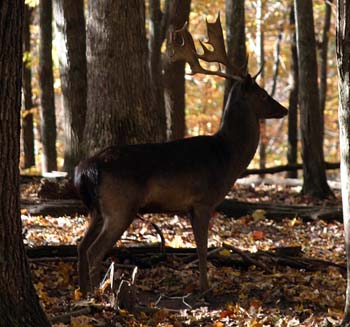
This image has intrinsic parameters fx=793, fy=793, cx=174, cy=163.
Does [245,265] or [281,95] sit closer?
[245,265]

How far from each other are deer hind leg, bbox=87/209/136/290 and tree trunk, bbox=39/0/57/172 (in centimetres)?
1085

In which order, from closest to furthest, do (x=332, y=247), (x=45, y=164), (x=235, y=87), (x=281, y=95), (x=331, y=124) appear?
1. (x=235, y=87)
2. (x=332, y=247)
3. (x=45, y=164)
4. (x=331, y=124)
5. (x=281, y=95)

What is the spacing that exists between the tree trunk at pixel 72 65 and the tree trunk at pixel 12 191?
28.4 feet

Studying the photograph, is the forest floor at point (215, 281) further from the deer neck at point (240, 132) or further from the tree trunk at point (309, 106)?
the tree trunk at point (309, 106)

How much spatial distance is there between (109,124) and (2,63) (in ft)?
19.8

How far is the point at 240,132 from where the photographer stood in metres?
8.70

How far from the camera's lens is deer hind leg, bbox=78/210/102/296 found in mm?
7723

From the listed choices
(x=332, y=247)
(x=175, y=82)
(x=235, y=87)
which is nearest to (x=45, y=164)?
(x=175, y=82)

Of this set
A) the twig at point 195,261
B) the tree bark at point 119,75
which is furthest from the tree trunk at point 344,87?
the tree bark at point 119,75

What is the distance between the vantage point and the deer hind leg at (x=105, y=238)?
25.1 ft

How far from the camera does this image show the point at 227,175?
332 inches

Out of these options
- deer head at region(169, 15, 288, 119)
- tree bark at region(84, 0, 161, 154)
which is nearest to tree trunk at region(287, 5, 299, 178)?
tree bark at region(84, 0, 161, 154)

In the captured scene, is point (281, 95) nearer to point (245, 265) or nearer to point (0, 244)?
point (245, 265)

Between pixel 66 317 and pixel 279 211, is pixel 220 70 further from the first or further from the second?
pixel 279 211
